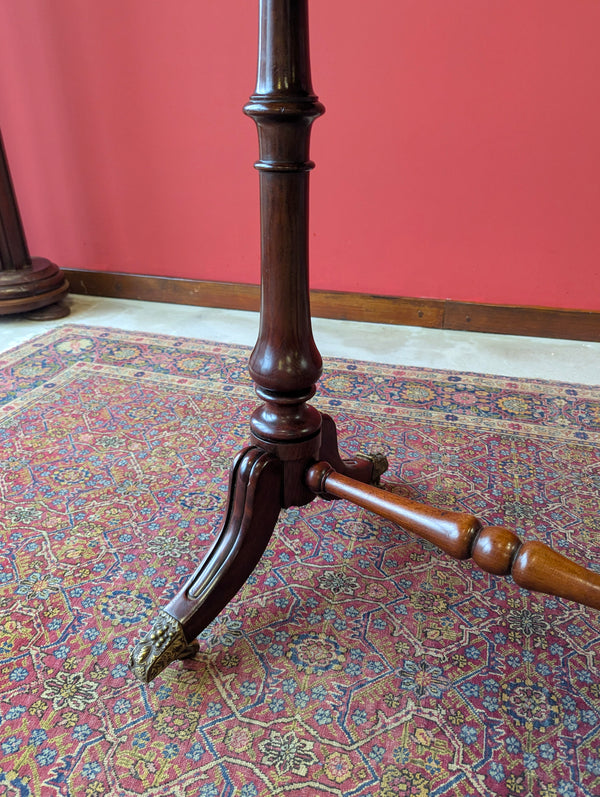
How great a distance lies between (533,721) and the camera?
3.17ft

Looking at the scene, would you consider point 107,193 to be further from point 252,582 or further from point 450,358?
point 252,582

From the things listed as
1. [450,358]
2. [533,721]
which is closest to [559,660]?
[533,721]

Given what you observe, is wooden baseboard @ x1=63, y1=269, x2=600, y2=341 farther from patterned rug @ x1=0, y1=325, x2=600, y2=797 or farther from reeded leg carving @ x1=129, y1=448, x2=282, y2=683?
reeded leg carving @ x1=129, y1=448, x2=282, y2=683

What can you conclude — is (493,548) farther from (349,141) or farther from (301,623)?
(349,141)

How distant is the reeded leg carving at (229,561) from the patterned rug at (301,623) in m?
0.08

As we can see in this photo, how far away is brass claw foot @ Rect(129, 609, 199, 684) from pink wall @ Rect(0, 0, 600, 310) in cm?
194

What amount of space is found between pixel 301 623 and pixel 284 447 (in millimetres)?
338

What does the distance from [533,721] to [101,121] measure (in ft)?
9.34

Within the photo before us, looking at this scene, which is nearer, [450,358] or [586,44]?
[586,44]

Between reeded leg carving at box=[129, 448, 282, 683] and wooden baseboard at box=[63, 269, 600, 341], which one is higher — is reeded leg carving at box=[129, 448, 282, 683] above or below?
above

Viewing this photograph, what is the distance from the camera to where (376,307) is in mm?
2699

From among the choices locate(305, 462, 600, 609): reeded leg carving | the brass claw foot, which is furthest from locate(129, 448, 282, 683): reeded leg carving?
locate(305, 462, 600, 609): reeded leg carving

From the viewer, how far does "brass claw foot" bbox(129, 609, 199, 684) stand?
1000mm

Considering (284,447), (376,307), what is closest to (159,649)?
(284,447)
